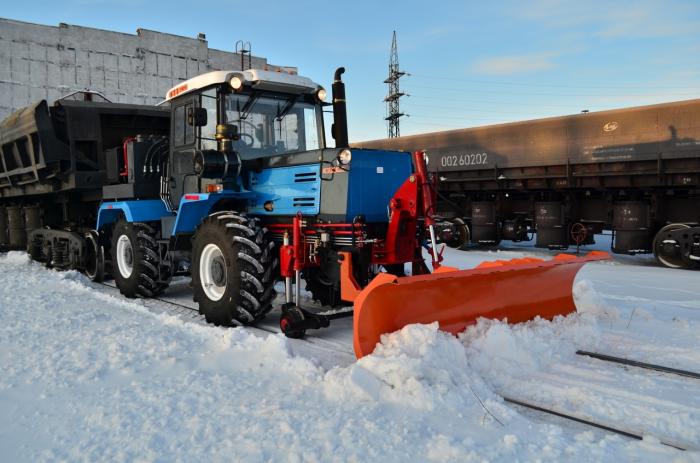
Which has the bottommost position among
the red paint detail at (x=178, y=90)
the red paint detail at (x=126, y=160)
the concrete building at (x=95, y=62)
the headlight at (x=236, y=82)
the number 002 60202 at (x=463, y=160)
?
the red paint detail at (x=126, y=160)

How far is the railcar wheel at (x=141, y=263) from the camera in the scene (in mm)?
8047

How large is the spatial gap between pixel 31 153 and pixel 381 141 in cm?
1009

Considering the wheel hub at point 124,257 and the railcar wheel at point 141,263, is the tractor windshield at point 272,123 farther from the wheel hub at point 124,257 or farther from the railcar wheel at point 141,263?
the wheel hub at point 124,257

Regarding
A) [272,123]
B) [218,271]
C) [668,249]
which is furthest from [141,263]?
[668,249]

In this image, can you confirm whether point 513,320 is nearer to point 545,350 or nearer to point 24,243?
point 545,350

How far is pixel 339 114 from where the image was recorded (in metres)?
7.09

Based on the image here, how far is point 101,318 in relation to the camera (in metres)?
6.52

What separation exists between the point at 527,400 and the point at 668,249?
30.0ft

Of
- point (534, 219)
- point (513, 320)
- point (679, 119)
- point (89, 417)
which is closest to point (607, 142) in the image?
point (679, 119)

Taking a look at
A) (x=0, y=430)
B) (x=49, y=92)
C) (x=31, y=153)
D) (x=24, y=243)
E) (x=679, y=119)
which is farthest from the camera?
(x=49, y=92)

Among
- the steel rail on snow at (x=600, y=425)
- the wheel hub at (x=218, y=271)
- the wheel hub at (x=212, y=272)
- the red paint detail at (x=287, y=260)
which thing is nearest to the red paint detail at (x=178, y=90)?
the wheel hub at (x=212, y=272)

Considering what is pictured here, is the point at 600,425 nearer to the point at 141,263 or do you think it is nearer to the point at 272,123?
the point at 272,123

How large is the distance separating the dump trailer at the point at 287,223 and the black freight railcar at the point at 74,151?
69 centimetres

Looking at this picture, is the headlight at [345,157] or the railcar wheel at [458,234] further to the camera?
the railcar wheel at [458,234]
